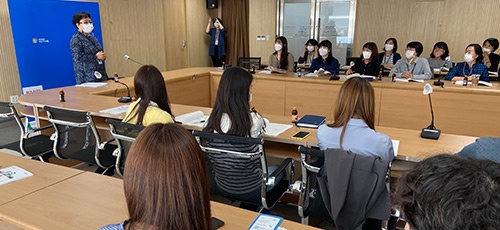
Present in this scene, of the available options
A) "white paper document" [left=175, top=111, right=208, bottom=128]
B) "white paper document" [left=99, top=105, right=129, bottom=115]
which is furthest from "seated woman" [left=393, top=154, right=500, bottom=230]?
"white paper document" [left=99, top=105, right=129, bottom=115]

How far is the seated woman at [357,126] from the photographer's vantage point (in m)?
1.80

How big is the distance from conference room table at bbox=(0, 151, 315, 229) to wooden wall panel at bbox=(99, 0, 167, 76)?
183 inches

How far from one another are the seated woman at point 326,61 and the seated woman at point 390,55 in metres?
0.94

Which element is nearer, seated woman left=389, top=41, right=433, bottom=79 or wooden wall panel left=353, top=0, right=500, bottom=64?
seated woman left=389, top=41, right=433, bottom=79

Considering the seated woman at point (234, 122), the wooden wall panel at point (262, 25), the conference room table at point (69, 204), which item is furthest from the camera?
the wooden wall panel at point (262, 25)

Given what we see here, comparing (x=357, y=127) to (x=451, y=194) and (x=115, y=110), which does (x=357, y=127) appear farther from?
(x=115, y=110)

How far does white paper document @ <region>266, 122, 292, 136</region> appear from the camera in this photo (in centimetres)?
233

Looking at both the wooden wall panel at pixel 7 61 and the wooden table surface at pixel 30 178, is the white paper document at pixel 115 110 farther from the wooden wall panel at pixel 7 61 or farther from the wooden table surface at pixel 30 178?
the wooden wall panel at pixel 7 61

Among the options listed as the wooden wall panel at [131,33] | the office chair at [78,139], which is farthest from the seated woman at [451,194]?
the wooden wall panel at [131,33]

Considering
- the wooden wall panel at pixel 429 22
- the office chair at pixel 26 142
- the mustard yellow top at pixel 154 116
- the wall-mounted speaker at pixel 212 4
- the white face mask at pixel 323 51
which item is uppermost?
the wall-mounted speaker at pixel 212 4

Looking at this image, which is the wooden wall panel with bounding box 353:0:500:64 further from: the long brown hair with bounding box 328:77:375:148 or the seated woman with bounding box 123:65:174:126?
the seated woman with bounding box 123:65:174:126

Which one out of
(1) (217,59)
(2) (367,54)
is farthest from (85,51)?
(1) (217,59)

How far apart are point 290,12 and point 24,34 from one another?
4.75m

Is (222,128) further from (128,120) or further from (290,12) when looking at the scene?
(290,12)
